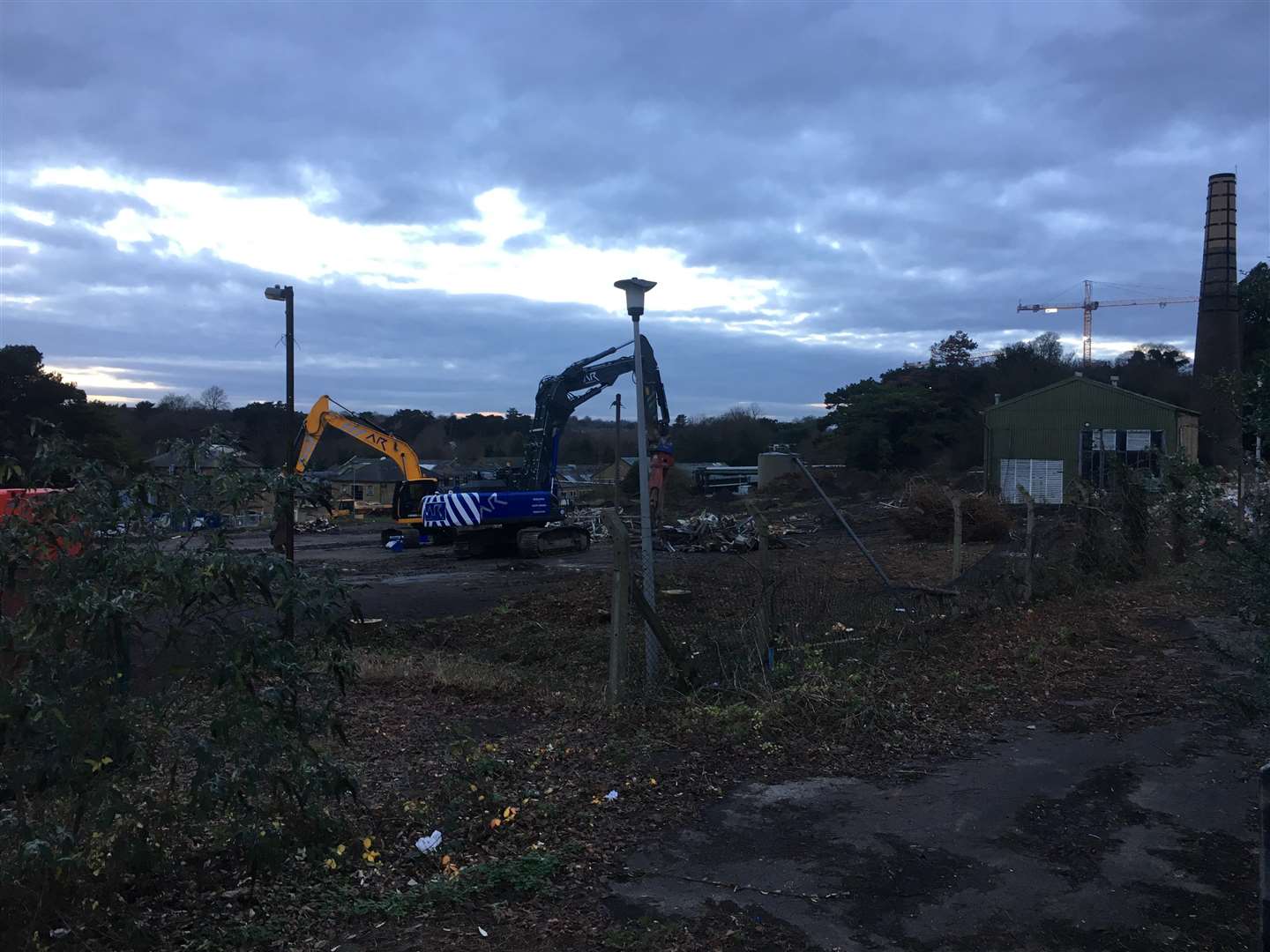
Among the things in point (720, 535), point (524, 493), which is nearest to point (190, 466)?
point (524, 493)

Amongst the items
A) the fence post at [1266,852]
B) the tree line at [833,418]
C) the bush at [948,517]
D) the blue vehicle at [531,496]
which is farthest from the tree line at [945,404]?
the fence post at [1266,852]

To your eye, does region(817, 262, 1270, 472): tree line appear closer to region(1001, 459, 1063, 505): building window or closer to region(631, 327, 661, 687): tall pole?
region(1001, 459, 1063, 505): building window

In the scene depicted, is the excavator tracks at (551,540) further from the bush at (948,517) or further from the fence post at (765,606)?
the fence post at (765,606)

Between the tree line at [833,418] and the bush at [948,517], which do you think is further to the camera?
the tree line at [833,418]

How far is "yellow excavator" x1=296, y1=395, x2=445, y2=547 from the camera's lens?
28.8m

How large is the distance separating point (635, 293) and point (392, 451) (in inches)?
892

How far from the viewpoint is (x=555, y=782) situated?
6.24m

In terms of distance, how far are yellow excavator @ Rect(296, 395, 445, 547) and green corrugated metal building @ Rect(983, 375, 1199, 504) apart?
21.0 m

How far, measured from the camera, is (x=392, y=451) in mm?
30562

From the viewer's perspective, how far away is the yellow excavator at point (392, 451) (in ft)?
94.5

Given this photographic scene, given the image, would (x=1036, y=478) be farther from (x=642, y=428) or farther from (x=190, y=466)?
(x=190, y=466)

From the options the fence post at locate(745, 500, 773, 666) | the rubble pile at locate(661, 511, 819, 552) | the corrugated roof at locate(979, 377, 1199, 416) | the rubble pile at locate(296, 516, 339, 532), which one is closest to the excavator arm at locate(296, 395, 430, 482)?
the rubble pile at locate(661, 511, 819, 552)

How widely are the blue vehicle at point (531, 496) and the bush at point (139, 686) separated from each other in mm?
21602

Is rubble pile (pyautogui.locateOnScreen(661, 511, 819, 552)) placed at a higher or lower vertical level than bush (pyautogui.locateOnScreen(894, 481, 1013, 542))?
lower
